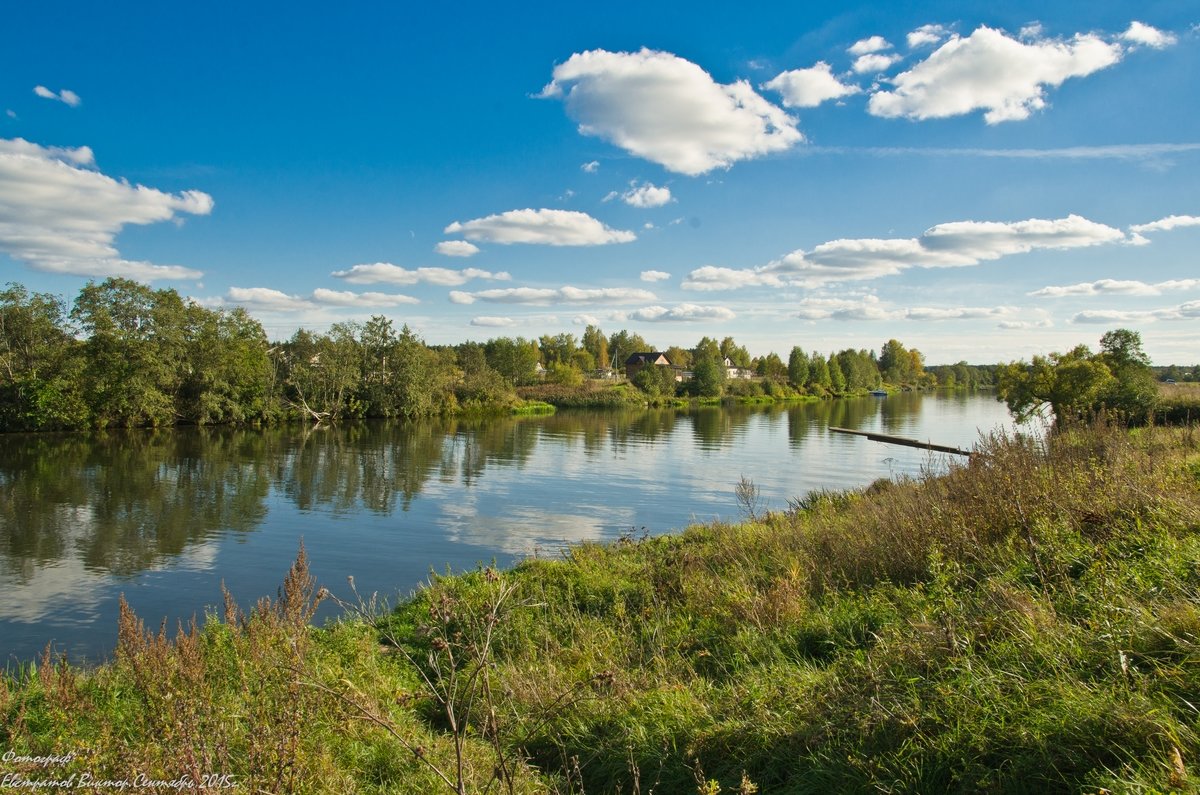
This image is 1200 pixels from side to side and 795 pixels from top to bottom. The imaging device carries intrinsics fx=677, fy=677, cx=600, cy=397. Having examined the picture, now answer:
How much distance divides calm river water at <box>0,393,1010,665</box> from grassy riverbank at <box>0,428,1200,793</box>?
3.92m

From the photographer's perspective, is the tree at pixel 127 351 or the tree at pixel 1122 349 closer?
the tree at pixel 1122 349

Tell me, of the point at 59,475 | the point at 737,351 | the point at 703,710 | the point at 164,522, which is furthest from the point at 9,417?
the point at 737,351

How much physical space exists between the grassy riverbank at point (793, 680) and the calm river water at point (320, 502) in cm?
392

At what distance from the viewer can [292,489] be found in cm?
2511

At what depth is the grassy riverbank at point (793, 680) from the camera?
11.7ft

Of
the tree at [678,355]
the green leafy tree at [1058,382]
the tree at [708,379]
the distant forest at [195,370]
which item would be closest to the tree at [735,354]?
the tree at [678,355]

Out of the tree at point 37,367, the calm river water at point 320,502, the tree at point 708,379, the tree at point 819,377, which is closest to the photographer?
the calm river water at point 320,502

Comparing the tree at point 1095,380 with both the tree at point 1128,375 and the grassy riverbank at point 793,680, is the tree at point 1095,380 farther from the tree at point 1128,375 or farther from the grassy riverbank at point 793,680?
the grassy riverbank at point 793,680

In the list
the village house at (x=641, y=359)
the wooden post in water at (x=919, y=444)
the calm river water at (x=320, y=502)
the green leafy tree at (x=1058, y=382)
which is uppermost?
the village house at (x=641, y=359)

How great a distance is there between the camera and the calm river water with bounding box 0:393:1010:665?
1327 centimetres

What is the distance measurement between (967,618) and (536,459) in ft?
99.2

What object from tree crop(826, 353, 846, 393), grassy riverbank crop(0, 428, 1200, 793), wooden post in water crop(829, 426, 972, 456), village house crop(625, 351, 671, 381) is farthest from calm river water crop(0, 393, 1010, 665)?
village house crop(625, 351, 671, 381)

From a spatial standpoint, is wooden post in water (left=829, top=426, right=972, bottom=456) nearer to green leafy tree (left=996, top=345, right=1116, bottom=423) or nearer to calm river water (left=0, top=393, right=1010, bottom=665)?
calm river water (left=0, top=393, right=1010, bottom=665)

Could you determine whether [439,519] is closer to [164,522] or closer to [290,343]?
[164,522]
